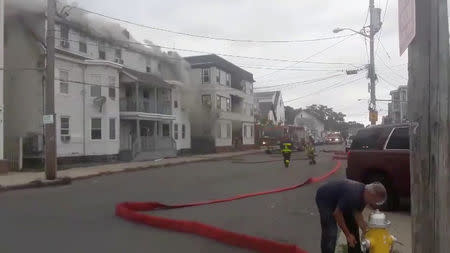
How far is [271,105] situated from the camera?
269ft

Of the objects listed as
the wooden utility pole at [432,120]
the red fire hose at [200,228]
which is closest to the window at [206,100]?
the red fire hose at [200,228]

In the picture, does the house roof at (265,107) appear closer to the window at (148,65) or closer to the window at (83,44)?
the window at (148,65)

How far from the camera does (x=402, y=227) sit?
27.7ft

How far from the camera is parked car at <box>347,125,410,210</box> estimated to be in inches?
399

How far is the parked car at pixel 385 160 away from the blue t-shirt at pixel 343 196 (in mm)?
5075

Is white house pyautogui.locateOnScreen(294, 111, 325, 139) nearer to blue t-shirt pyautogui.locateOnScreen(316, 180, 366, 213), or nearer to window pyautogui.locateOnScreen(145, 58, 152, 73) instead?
window pyautogui.locateOnScreen(145, 58, 152, 73)

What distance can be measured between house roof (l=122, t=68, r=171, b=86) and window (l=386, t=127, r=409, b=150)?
81.1 feet

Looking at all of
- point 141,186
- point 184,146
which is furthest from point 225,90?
point 141,186

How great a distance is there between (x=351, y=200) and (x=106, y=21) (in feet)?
87.2

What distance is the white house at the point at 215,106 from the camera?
4516 cm

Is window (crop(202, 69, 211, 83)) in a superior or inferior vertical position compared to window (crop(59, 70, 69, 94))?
superior

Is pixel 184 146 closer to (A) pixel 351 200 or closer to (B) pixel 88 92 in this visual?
(B) pixel 88 92

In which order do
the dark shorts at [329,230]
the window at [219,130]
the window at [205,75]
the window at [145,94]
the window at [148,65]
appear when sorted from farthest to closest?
the window at [219,130]
the window at [205,75]
the window at [148,65]
the window at [145,94]
the dark shorts at [329,230]

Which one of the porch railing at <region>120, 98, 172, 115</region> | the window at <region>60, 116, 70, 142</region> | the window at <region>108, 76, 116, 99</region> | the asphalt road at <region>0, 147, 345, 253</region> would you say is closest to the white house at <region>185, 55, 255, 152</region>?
the porch railing at <region>120, 98, 172, 115</region>
